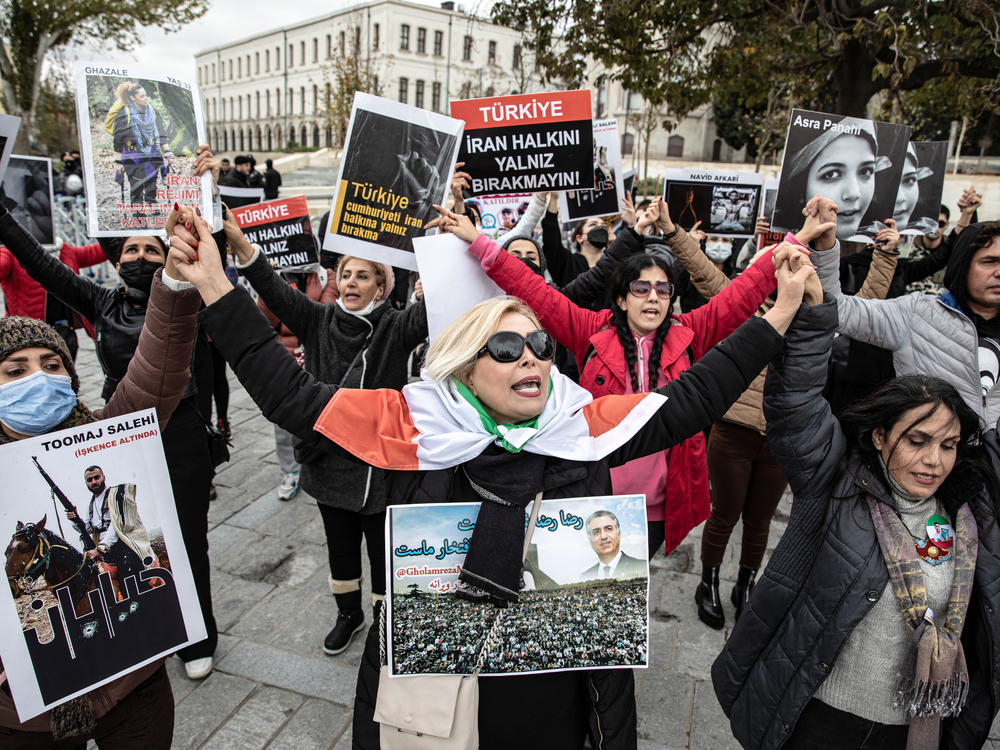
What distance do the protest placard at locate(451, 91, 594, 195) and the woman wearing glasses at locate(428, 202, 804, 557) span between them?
924 millimetres

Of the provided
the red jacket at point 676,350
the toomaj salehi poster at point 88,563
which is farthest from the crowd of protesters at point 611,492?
the red jacket at point 676,350

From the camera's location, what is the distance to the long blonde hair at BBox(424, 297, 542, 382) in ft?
6.05

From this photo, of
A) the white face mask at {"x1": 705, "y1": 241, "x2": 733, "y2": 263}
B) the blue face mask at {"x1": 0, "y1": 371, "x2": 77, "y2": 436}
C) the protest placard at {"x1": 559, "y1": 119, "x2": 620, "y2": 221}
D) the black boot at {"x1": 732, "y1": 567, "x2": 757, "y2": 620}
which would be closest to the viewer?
the blue face mask at {"x1": 0, "y1": 371, "x2": 77, "y2": 436}

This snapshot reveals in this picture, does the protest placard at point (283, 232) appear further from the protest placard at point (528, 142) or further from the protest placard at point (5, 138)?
the protest placard at point (5, 138)

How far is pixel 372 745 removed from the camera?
190cm

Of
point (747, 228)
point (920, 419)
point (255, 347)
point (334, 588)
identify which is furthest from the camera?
point (747, 228)

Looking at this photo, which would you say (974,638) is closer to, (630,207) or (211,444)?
(211,444)

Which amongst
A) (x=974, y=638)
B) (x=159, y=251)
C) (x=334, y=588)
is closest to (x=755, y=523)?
(x=974, y=638)

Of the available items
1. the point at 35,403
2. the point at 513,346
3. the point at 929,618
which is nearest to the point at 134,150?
the point at 35,403

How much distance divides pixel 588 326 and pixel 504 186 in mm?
1058

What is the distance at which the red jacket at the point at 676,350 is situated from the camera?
9.14 ft

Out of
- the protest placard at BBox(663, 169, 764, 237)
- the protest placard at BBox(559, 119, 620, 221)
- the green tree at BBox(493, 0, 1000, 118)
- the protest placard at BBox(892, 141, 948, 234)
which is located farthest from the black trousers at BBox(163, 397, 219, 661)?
the green tree at BBox(493, 0, 1000, 118)

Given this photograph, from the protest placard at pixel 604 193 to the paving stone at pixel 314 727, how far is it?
3336mm

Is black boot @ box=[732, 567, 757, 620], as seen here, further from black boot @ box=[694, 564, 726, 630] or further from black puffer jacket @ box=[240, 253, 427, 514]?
black puffer jacket @ box=[240, 253, 427, 514]
